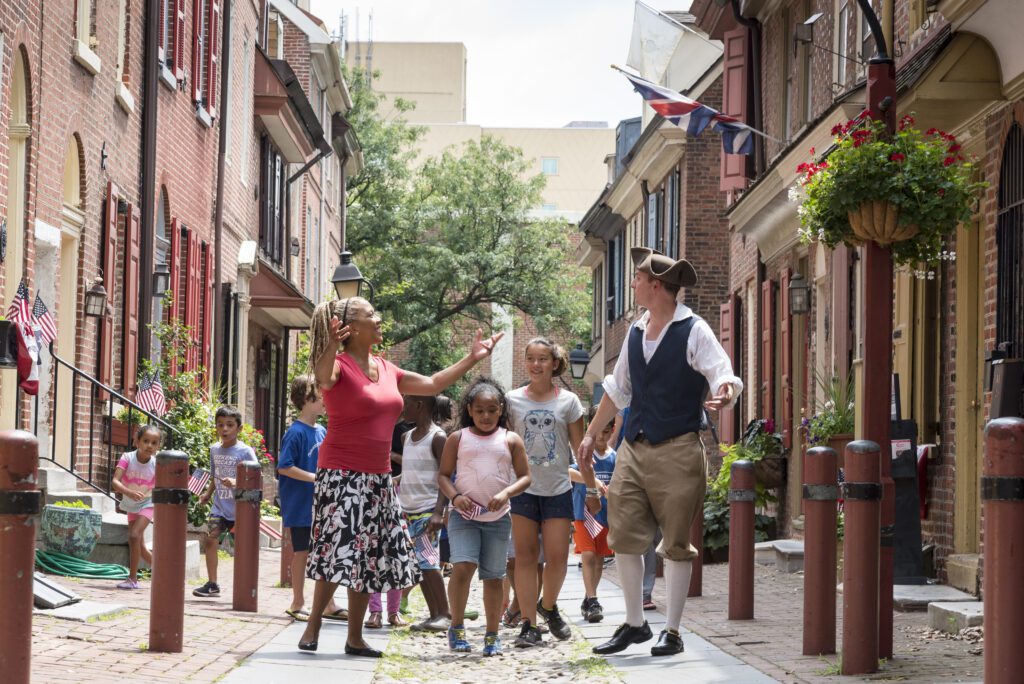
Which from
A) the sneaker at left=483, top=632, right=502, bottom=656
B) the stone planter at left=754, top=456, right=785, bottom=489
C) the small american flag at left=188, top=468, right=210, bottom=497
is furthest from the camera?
the stone planter at left=754, top=456, right=785, bottom=489

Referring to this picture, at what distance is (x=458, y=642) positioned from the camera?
27.9 ft

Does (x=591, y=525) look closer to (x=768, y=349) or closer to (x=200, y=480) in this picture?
(x=200, y=480)

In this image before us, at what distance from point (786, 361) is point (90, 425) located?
829 cm

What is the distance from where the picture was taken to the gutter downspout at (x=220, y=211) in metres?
21.7

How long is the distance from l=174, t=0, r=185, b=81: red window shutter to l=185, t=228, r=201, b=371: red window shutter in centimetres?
203

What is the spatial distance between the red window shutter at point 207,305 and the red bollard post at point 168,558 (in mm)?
13433

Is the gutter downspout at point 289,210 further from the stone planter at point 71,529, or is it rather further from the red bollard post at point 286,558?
the stone planter at point 71,529

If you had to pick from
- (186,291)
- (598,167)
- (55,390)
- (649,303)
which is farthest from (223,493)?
(598,167)

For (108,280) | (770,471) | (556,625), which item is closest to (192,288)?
(108,280)

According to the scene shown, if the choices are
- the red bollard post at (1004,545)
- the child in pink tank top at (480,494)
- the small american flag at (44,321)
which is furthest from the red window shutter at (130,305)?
the red bollard post at (1004,545)

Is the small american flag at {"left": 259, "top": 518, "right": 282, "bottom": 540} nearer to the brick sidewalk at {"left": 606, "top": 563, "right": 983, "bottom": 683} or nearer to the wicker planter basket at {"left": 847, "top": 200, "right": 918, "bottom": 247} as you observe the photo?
the brick sidewalk at {"left": 606, "top": 563, "right": 983, "bottom": 683}

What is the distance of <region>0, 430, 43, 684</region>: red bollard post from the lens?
15.8 ft

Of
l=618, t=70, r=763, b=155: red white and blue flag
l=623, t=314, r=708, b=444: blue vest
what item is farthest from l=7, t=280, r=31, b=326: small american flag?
l=618, t=70, r=763, b=155: red white and blue flag

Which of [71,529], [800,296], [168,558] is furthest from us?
[800,296]
